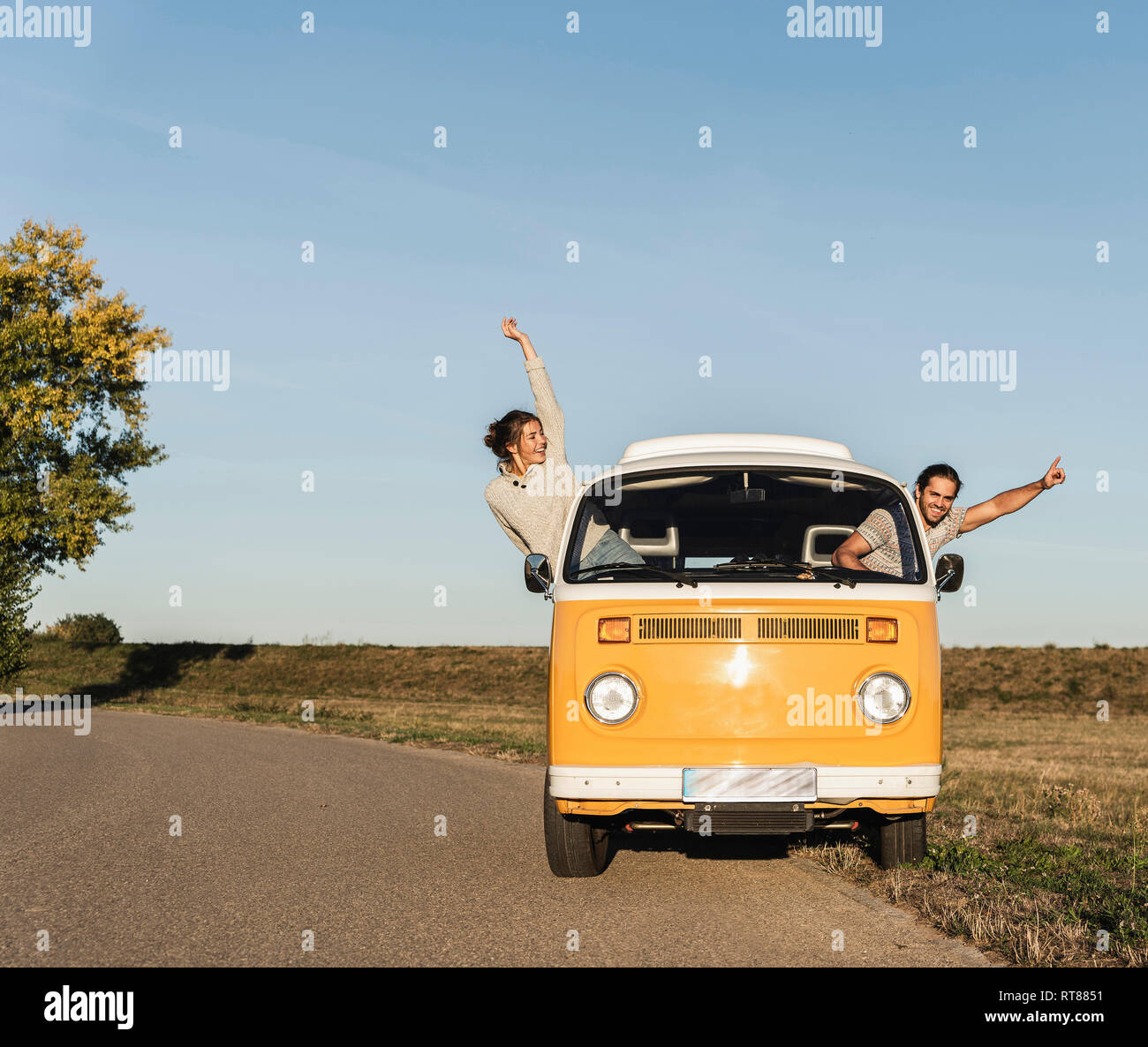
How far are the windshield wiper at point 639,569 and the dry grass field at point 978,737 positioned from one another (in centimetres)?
199

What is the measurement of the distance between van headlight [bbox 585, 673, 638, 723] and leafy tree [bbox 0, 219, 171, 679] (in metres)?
24.2

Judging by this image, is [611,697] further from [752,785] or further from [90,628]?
[90,628]

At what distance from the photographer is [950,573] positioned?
21.2 feet

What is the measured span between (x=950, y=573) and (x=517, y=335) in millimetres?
3620

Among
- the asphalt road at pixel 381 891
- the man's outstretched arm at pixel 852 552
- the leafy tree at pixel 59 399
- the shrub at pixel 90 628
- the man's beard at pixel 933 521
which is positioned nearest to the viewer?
the asphalt road at pixel 381 891

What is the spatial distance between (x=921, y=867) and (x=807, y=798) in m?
1.49

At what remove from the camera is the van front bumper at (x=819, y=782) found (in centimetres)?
568

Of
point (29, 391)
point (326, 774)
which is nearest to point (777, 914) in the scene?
point (326, 774)

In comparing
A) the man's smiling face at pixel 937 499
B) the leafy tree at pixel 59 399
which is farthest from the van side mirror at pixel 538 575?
the leafy tree at pixel 59 399

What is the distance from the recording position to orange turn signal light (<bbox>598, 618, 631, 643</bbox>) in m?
5.88

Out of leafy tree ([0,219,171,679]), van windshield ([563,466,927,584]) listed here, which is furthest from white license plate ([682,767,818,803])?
leafy tree ([0,219,171,679])

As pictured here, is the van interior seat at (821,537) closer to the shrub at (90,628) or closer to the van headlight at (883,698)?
the van headlight at (883,698)

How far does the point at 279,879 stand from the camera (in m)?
6.60
